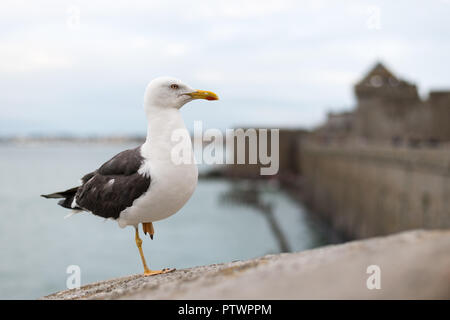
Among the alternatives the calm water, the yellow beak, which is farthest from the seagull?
the calm water

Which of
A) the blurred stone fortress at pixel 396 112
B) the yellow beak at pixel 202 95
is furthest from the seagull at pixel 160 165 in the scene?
the blurred stone fortress at pixel 396 112

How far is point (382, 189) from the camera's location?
21.4m

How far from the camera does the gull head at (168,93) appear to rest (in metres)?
2.57

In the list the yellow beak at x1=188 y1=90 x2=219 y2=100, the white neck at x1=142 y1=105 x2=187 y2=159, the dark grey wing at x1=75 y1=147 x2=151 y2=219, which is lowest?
the dark grey wing at x1=75 y1=147 x2=151 y2=219

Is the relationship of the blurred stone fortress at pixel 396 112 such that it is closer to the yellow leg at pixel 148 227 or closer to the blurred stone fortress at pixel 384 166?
the blurred stone fortress at pixel 384 166

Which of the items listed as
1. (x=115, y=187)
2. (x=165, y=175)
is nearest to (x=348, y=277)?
(x=165, y=175)

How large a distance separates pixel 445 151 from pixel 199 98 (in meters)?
13.6

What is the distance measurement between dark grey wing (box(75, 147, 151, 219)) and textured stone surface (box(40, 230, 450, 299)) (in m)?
0.53

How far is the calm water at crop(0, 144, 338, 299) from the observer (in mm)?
26797

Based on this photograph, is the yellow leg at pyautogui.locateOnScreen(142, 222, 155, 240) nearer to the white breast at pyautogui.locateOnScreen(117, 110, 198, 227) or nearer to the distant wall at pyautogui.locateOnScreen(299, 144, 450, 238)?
the white breast at pyautogui.locateOnScreen(117, 110, 198, 227)

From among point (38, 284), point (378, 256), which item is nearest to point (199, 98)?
point (378, 256)

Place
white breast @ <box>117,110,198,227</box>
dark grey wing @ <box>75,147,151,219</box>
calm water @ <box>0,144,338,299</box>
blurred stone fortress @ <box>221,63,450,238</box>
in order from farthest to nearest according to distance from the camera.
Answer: calm water @ <box>0,144,338,299</box> < blurred stone fortress @ <box>221,63,450,238</box> < dark grey wing @ <box>75,147,151,219</box> < white breast @ <box>117,110,198,227</box>

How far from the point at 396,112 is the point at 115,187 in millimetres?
32321

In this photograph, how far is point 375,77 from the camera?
1483 inches
